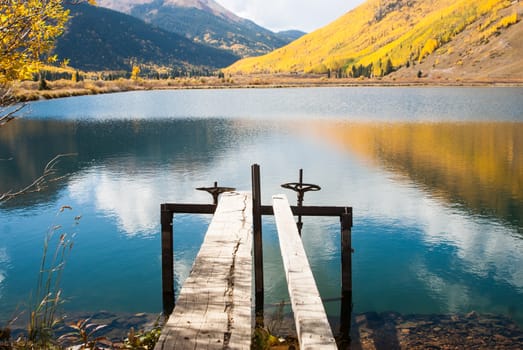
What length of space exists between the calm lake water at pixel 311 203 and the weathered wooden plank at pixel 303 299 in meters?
4.11

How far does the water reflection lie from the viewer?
2152 centimetres

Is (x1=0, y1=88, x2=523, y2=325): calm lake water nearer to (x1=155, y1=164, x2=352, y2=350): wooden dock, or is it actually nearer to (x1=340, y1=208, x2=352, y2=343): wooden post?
(x1=340, y1=208, x2=352, y2=343): wooden post

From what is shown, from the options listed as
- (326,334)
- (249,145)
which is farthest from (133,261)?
(249,145)

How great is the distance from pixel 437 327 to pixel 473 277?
149 inches

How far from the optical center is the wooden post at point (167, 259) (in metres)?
11.1

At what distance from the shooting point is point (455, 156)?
102 feet

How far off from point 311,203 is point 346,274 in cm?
984

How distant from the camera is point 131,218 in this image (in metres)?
19.4

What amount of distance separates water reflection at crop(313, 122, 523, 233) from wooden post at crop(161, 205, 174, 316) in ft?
42.2

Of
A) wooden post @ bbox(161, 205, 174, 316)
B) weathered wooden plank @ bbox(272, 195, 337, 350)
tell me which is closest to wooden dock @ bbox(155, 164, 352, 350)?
weathered wooden plank @ bbox(272, 195, 337, 350)

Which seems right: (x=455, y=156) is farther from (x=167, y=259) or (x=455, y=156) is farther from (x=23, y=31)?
(x=23, y=31)

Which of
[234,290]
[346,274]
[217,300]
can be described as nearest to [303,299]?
[234,290]

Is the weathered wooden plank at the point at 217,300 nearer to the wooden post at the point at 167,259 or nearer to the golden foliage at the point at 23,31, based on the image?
the wooden post at the point at 167,259

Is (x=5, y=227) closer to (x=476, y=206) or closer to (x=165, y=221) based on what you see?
(x=165, y=221)
